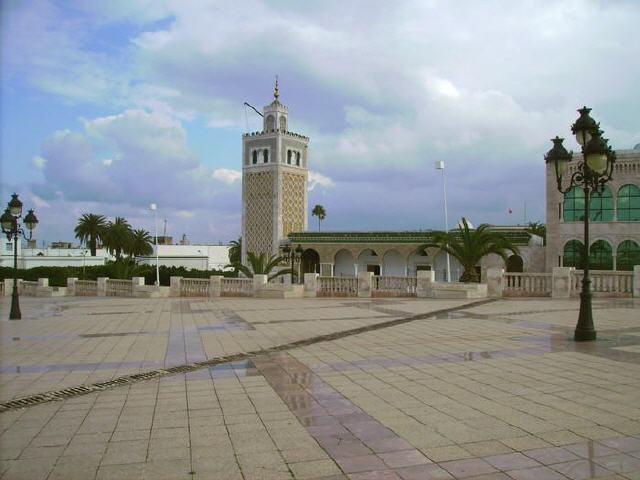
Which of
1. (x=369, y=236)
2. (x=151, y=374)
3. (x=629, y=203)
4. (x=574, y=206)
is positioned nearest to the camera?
(x=151, y=374)

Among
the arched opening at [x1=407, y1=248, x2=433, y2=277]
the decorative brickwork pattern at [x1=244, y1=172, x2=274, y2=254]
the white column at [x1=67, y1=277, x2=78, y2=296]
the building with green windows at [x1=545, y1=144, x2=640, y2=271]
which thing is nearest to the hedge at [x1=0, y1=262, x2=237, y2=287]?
the white column at [x1=67, y1=277, x2=78, y2=296]

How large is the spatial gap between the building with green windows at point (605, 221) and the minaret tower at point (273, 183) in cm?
2752

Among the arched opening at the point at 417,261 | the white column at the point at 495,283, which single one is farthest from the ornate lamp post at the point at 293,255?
the white column at the point at 495,283

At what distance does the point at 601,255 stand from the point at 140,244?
2021 inches

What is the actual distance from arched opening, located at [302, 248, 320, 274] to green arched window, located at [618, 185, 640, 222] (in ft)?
84.6

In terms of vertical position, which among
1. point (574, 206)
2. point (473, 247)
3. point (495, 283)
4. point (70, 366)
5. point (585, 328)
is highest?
point (574, 206)

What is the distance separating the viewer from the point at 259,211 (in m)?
57.0

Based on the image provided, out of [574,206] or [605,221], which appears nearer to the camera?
[605,221]

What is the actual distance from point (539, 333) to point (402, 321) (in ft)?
11.5

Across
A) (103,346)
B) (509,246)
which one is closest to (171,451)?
(103,346)

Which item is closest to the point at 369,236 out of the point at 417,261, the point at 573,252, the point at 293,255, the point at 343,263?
the point at 343,263

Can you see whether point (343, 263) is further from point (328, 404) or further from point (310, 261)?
point (328, 404)

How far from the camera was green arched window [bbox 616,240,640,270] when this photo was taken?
33406mm

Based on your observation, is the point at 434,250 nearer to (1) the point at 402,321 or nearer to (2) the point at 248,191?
(2) the point at 248,191
